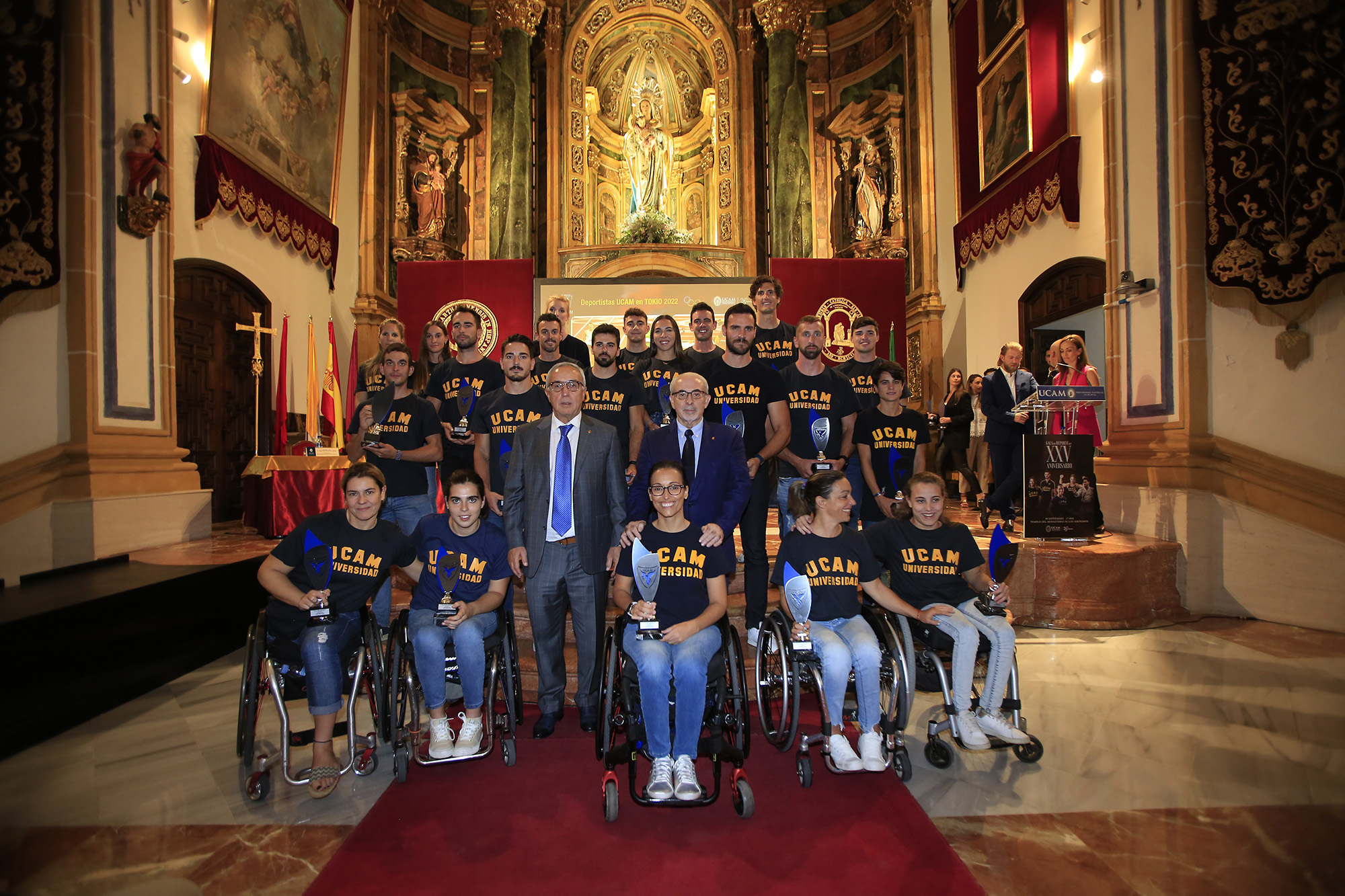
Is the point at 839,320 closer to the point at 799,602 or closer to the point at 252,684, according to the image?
the point at 799,602

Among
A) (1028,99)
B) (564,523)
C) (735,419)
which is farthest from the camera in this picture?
(1028,99)

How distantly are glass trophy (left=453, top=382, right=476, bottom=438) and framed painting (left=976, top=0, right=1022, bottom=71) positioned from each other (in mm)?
8840

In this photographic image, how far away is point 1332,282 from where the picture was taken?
196 inches

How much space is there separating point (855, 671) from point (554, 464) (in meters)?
1.66

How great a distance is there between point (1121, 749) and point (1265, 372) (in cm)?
378

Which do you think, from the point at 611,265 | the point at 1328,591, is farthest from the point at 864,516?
the point at 611,265

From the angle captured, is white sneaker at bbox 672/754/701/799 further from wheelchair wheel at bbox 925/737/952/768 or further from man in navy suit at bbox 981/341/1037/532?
man in navy suit at bbox 981/341/1037/532

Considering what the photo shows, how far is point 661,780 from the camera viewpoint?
2611 millimetres

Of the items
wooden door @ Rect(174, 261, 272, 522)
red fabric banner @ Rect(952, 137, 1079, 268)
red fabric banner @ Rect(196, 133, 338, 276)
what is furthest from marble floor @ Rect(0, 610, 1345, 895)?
red fabric banner @ Rect(952, 137, 1079, 268)

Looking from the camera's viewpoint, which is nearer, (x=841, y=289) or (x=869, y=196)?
(x=841, y=289)

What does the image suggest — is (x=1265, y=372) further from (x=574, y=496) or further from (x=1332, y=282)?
(x=574, y=496)

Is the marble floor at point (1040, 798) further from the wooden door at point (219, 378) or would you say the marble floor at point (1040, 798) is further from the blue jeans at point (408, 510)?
the wooden door at point (219, 378)

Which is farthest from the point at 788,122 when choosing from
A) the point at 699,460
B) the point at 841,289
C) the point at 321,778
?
the point at 321,778

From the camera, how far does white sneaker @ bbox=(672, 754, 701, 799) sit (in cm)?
256
